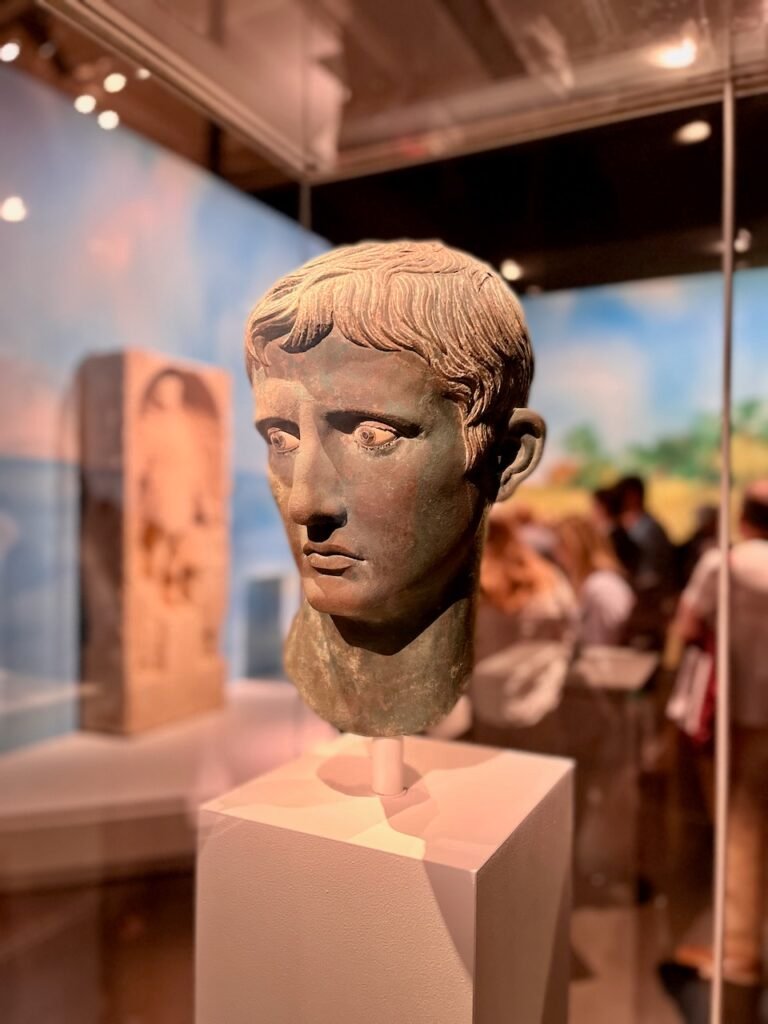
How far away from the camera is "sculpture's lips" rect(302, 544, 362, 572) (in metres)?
1.34

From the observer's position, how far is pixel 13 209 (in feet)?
8.34

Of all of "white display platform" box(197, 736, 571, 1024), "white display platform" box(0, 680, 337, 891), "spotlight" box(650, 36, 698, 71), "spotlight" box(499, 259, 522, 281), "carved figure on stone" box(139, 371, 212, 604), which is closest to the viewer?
"white display platform" box(197, 736, 571, 1024)

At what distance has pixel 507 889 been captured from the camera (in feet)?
4.52

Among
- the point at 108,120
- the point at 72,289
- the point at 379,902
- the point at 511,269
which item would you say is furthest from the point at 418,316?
the point at 72,289

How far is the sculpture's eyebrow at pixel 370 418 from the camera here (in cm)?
130

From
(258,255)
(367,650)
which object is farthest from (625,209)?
(367,650)

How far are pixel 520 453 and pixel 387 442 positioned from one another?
339 millimetres

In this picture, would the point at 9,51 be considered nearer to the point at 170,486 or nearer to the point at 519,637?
the point at 170,486

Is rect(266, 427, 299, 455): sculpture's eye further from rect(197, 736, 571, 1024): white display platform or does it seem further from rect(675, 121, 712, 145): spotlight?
rect(675, 121, 712, 145): spotlight

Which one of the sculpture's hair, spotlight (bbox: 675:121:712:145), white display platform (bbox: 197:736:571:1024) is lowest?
white display platform (bbox: 197:736:571:1024)

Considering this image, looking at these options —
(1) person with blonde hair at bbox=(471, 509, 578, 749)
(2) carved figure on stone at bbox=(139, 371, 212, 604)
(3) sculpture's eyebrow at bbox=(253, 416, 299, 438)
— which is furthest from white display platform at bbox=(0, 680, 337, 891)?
(3) sculpture's eyebrow at bbox=(253, 416, 299, 438)

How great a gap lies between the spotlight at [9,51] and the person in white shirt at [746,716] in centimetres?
245

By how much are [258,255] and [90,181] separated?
0.63m

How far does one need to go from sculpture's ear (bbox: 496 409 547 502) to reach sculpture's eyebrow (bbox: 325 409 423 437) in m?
0.27
